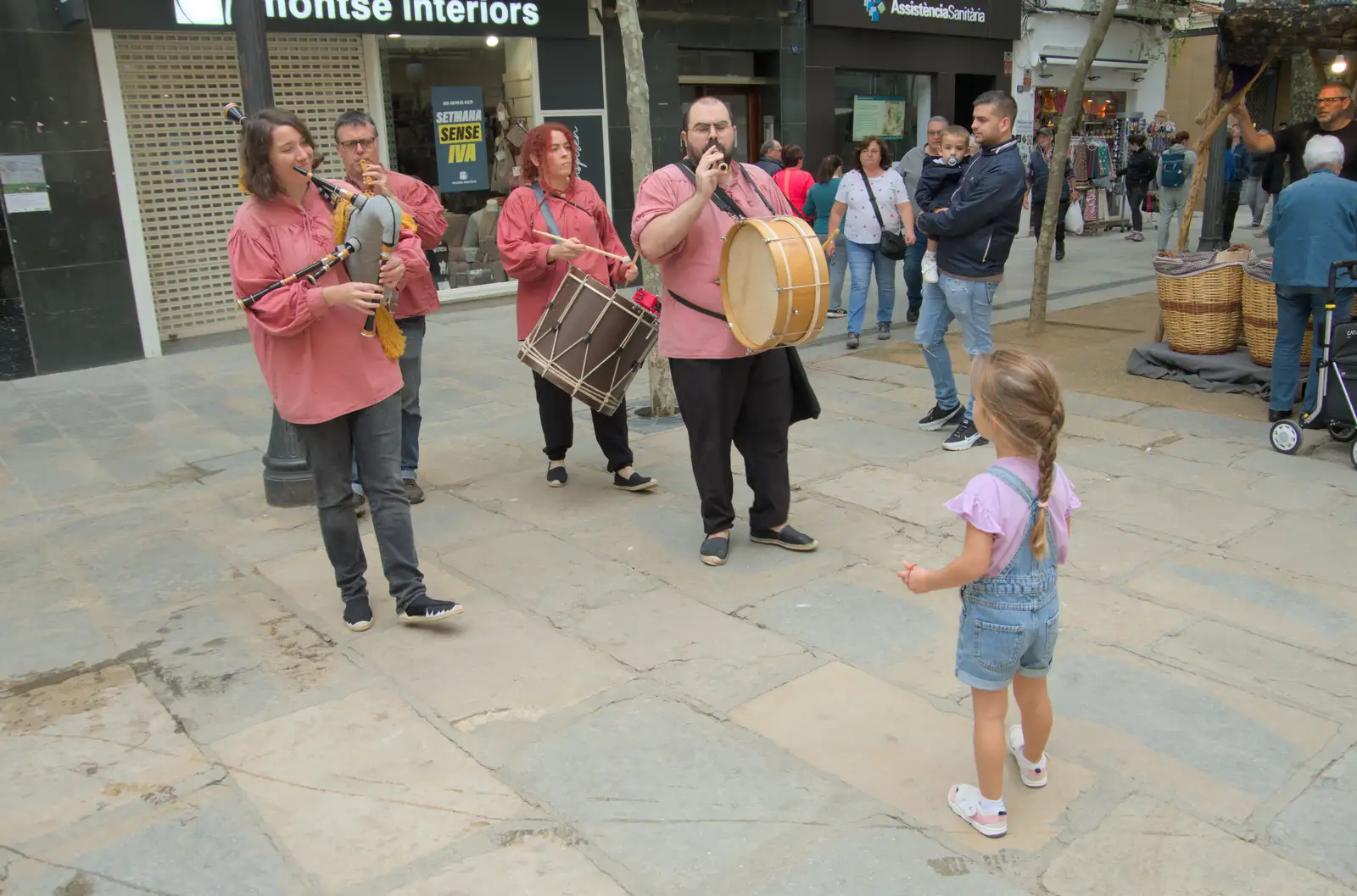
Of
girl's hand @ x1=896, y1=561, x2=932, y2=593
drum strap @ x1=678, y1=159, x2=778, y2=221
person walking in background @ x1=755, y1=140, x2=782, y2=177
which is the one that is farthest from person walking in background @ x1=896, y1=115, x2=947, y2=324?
girl's hand @ x1=896, y1=561, x2=932, y2=593

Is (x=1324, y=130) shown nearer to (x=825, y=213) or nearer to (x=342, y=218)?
(x=825, y=213)

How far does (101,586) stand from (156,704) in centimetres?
130

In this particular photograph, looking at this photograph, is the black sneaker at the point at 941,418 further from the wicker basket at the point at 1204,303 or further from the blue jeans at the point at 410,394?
the blue jeans at the point at 410,394

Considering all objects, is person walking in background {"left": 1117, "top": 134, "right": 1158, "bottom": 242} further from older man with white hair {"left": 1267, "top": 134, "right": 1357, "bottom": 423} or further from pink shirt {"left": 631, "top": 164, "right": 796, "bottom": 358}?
pink shirt {"left": 631, "top": 164, "right": 796, "bottom": 358}

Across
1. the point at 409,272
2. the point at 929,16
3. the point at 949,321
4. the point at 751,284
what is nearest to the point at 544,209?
the point at 409,272

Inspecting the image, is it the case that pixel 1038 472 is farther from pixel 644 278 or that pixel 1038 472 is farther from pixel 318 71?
pixel 318 71

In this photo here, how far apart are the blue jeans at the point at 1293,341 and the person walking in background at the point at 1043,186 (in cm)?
303

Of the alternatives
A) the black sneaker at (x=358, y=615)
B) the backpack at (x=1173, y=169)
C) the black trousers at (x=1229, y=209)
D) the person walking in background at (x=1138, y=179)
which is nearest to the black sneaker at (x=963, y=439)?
the black sneaker at (x=358, y=615)

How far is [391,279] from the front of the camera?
4.08 m

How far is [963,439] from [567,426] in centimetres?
230

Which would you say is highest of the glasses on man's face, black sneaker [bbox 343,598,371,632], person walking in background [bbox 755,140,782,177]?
the glasses on man's face

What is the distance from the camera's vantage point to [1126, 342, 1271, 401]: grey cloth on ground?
7344mm

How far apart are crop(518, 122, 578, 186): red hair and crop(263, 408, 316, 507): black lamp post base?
1.78 metres

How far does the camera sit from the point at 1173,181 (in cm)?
1427
